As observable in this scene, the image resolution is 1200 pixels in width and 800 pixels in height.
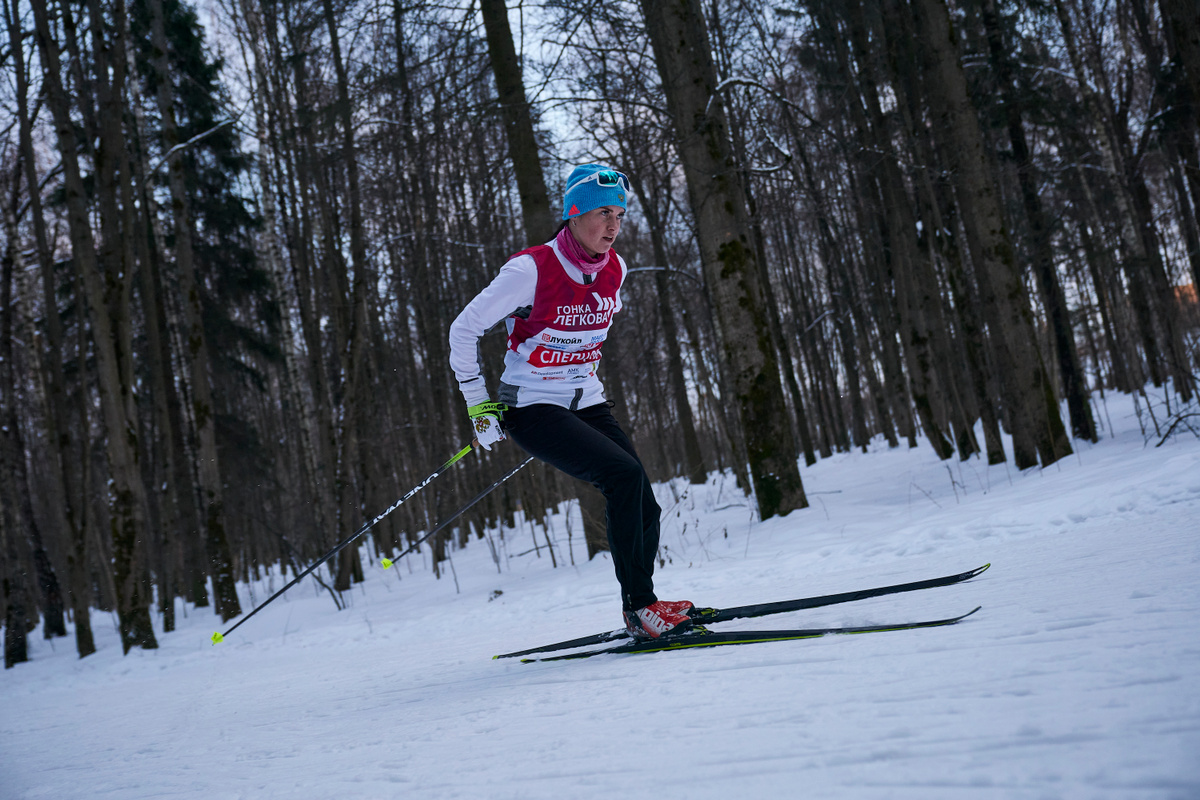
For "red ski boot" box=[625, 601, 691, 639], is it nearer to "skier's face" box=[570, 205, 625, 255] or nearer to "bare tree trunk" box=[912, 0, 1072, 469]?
"skier's face" box=[570, 205, 625, 255]

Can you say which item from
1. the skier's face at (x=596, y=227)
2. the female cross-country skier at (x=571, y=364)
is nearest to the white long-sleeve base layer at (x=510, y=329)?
the female cross-country skier at (x=571, y=364)

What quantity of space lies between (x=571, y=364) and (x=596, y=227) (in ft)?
2.13

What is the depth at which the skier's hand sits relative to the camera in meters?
3.51

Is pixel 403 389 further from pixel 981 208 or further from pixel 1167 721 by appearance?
pixel 1167 721

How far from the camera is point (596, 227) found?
3.41 meters

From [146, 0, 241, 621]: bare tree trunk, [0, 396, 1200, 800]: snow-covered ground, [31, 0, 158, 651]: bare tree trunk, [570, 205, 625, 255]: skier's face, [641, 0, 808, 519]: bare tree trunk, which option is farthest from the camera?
[146, 0, 241, 621]: bare tree trunk

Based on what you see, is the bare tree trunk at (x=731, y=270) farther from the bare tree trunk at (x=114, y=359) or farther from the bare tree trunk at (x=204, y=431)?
the bare tree trunk at (x=204, y=431)

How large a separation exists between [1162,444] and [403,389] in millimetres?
15741

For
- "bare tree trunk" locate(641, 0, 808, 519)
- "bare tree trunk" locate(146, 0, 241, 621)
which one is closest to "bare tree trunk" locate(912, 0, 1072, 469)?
"bare tree trunk" locate(641, 0, 808, 519)

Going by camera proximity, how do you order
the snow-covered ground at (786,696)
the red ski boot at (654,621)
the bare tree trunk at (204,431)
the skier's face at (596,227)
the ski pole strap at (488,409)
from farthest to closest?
the bare tree trunk at (204,431), the ski pole strap at (488,409), the skier's face at (596,227), the red ski boot at (654,621), the snow-covered ground at (786,696)

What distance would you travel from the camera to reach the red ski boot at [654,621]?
329cm

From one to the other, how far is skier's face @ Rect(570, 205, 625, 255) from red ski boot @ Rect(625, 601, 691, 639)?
164cm

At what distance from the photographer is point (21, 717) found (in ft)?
17.6

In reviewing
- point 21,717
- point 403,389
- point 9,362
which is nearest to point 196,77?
point 9,362
